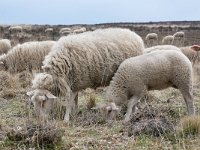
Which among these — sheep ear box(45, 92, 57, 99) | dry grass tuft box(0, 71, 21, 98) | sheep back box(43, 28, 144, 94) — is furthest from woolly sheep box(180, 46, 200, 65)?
sheep ear box(45, 92, 57, 99)

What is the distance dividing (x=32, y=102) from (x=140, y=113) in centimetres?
220

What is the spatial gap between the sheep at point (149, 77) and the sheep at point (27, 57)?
6123 millimetres

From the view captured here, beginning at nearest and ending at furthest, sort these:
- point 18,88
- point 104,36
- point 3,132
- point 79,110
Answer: point 3,132
point 79,110
point 104,36
point 18,88

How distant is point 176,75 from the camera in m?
9.25

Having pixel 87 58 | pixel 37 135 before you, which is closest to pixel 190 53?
pixel 87 58

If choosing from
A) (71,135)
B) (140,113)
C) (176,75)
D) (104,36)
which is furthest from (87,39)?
(71,135)

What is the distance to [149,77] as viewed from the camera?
9.24 metres

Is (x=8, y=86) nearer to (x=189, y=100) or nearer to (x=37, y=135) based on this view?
(x=189, y=100)

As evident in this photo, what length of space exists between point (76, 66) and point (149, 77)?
1.45 meters

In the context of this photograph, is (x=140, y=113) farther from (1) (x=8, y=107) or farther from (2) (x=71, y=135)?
(1) (x=8, y=107)

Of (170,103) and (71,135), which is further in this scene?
Result: (170,103)

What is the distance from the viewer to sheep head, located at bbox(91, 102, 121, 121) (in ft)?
28.4

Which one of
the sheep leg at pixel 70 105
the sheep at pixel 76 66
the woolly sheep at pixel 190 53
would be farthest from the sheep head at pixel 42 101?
the woolly sheep at pixel 190 53

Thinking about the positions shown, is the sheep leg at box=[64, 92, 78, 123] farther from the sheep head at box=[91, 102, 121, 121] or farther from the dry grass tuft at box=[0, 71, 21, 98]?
the dry grass tuft at box=[0, 71, 21, 98]
